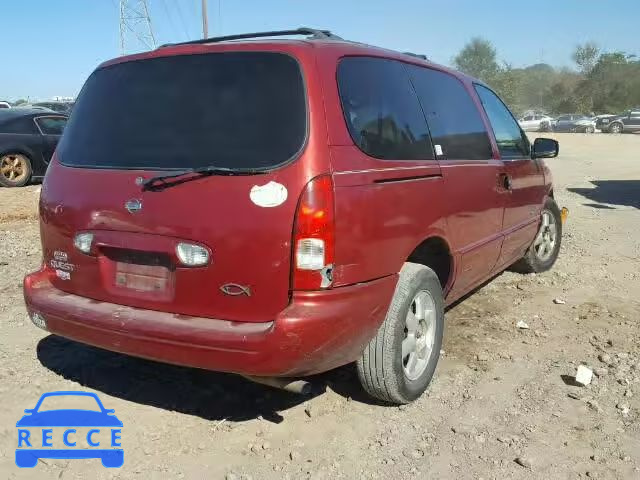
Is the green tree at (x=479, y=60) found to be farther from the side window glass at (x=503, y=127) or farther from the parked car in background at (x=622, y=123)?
the side window glass at (x=503, y=127)

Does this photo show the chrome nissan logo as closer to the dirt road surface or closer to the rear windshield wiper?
the rear windshield wiper

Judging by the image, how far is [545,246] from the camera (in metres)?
5.92

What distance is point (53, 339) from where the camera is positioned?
4191 millimetres

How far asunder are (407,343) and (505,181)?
5.58 feet

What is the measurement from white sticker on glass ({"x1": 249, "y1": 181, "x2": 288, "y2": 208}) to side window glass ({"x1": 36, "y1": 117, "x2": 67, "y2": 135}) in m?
10.4

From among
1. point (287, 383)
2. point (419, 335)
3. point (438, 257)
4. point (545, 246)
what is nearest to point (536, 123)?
point (545, 246)

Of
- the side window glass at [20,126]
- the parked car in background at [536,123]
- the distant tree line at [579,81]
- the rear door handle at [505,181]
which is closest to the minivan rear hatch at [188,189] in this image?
the rear door handle at [505,181]

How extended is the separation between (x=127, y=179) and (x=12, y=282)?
132 inches

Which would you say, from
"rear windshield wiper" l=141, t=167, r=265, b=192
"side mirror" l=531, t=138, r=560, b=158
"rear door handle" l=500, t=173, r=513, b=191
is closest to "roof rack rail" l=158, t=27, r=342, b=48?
"rear windshield wiper" l=141, t=167, r=265, b=192

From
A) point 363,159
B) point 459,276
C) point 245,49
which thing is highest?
point 245,49

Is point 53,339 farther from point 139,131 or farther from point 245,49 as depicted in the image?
point 245,49

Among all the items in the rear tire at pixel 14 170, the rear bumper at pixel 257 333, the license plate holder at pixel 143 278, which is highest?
the license plate holder at pixel 143 278

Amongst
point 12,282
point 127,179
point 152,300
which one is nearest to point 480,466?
point 152,300

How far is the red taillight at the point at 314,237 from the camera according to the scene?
253cm
